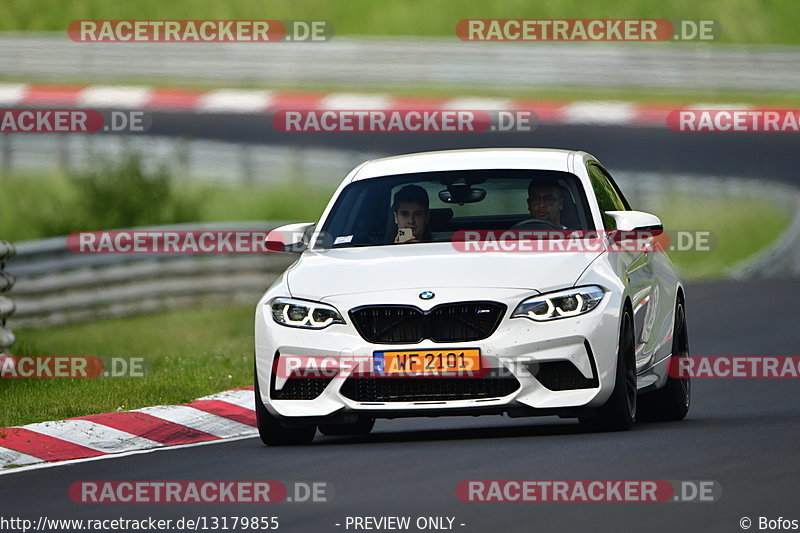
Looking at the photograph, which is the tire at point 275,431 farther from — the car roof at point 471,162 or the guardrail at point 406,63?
the guardrail at point 406,63

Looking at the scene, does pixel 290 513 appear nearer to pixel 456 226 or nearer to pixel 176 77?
pixel 456 226

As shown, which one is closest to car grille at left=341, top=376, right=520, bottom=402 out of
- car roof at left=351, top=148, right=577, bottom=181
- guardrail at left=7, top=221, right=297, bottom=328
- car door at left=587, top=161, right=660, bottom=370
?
car door at left=587, top=161, right=660, bottom=370

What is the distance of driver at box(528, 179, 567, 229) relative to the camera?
437 inches

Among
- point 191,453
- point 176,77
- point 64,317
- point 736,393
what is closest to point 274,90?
point 176,77

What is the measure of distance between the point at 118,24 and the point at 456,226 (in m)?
29.3

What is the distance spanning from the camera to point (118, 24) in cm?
3966

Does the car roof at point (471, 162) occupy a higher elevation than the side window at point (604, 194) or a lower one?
higher

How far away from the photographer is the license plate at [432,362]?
990 centimetres

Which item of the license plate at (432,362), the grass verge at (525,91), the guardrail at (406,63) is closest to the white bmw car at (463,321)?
the license plate at (432,362)

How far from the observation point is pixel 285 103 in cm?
3453

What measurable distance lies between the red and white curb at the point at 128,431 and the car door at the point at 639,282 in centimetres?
250

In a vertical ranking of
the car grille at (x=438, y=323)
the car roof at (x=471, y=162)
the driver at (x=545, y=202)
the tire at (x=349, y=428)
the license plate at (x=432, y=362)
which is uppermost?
the car roof at (x=471, y=162)

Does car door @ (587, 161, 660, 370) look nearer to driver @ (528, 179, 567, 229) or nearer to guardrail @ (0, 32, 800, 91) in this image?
driver @ (528, 179, 567, 229)

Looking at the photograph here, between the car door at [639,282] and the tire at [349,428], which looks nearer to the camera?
the car door at [639,282]
